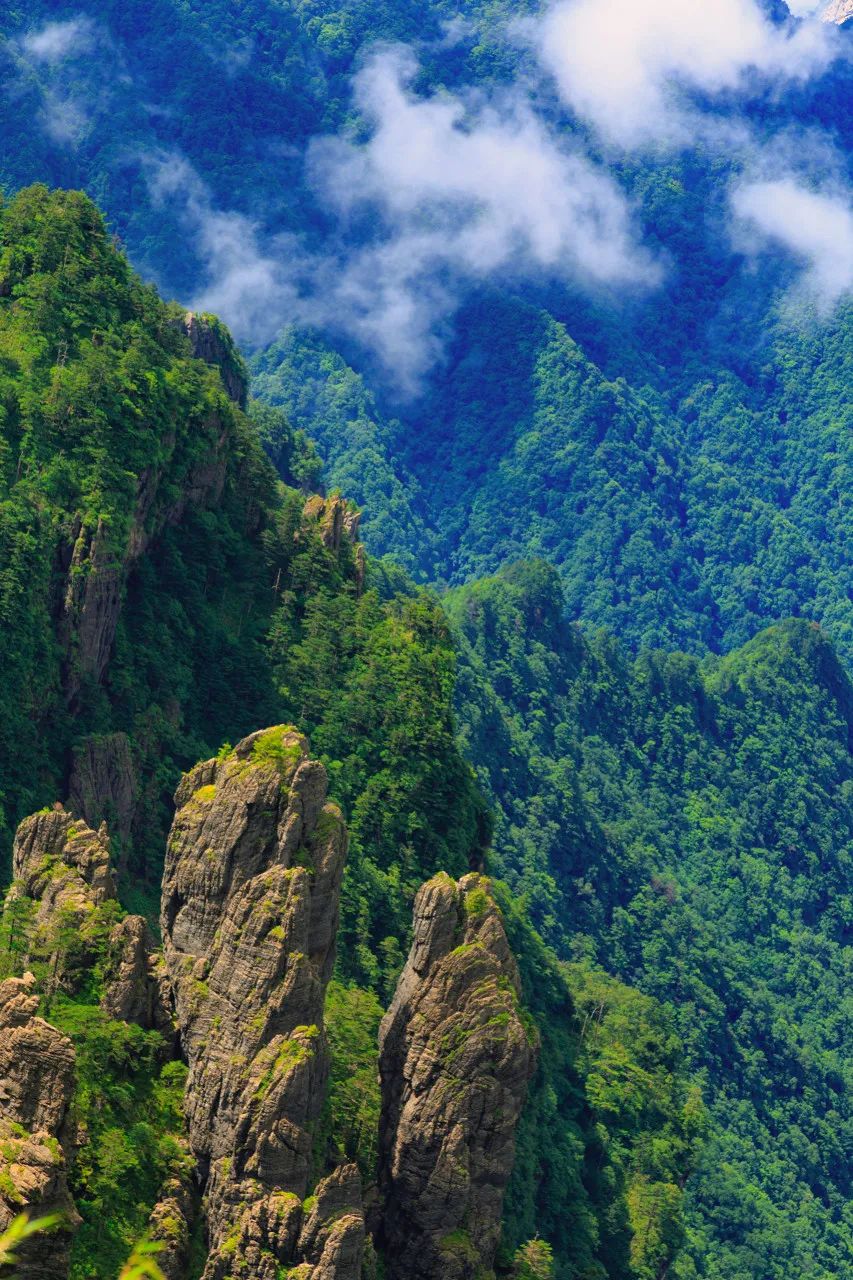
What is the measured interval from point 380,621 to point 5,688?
87.3ft

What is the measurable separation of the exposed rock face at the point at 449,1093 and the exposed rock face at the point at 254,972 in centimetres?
259

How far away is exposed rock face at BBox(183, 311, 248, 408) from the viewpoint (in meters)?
126

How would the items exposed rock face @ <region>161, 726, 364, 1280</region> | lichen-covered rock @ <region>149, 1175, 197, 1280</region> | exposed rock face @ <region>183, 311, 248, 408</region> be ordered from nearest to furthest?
lichen-covered rock @ <region>149, 1175, 197, 1280</region>, exposed rock face @ <region>161, 726, 364, 1280</region>, exposed rock face @ <region>183, 311, 248, 408</region>

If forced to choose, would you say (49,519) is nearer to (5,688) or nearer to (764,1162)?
(5,688)

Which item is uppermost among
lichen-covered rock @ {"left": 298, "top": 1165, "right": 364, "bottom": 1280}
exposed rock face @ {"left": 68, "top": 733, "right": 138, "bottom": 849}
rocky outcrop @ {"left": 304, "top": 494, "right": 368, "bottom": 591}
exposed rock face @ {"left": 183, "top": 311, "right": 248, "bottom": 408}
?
exposed rock face @ {"left": 183, "top": 311, "right": 248, "bottom": 408}

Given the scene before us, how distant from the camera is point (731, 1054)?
156250 mm

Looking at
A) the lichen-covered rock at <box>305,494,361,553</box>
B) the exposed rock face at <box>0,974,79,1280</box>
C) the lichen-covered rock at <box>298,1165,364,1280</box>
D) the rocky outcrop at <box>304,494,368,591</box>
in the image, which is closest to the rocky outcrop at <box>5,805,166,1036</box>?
the lichen-covered rock at <box>298,1165,364,1280</box>

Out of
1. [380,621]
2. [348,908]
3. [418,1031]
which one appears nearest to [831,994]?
[380,621]

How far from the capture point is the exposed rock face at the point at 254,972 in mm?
51781

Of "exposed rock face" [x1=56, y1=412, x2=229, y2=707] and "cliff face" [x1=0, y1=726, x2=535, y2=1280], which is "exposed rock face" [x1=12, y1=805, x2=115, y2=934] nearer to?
"cliff face" [x1=0, y1=726, x2=535, y2=1280]

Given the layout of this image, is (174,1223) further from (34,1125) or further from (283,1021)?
(34,1125)

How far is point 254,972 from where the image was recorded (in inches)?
2128

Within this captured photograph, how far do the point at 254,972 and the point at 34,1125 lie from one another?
9.18 metres

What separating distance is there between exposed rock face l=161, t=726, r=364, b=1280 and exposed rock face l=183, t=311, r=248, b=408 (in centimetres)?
6835
